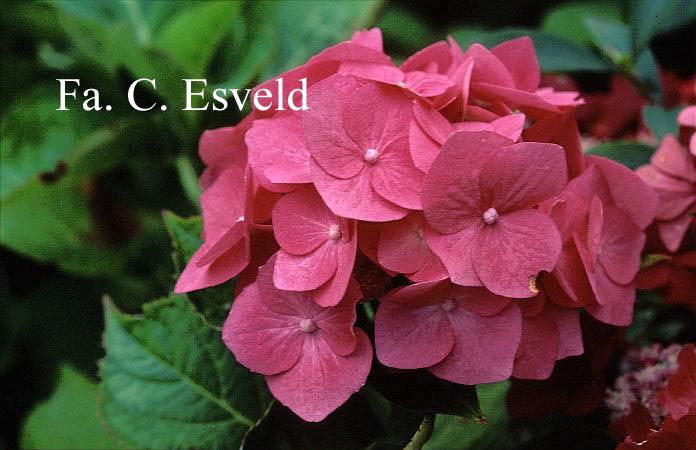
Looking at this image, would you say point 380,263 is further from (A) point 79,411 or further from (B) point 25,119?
(B) point 25,119

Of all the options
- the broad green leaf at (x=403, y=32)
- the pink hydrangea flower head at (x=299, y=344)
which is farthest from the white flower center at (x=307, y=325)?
the broad green leaf at (x=403, y=32)

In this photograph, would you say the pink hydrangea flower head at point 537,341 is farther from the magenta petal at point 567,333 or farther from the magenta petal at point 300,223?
the magenta petal at point 300,223

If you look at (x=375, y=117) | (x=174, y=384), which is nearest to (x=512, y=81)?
(x=375, y=117)

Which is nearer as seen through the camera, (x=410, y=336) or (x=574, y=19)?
(x=410, y=336)

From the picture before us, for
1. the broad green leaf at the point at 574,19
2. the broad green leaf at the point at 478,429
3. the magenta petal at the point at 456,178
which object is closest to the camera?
the magenta petal at the point at 456,178

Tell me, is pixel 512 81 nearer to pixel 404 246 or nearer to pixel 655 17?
pixel 404 246

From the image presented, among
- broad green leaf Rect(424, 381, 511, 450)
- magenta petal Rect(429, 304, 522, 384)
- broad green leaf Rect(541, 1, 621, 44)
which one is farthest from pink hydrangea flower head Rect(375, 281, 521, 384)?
broad green leaf Rect(541, 1, 621, 44)
